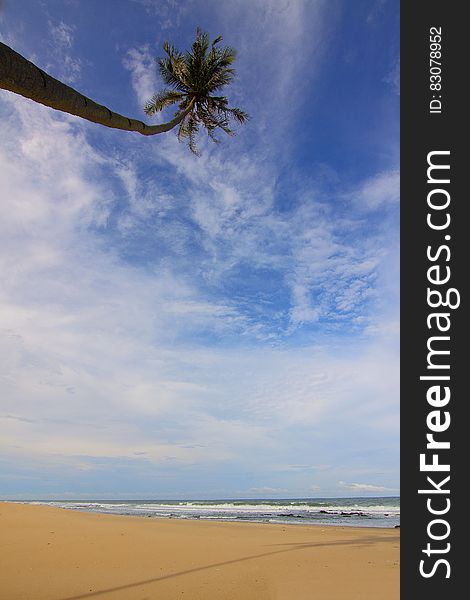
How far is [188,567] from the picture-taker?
906 cm

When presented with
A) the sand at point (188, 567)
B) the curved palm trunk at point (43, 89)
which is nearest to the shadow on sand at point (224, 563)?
the sand at point (188, 567)

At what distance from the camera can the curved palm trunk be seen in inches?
157

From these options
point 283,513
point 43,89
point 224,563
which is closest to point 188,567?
point 224,563

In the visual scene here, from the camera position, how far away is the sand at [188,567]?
7.14m

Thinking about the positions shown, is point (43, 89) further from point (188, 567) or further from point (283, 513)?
point (283, 513)

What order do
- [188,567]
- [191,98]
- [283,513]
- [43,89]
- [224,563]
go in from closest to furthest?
[43,89] < [188,567] < [224,563] < [191,98] < [283,513]

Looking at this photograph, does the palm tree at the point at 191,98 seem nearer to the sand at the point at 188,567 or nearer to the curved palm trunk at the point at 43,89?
the curved palm trunk at the point at 43,89

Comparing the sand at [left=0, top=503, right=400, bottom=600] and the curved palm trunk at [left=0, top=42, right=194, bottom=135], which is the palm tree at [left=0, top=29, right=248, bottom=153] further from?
the sand at [left=0, top=503, right=400, bottom=600]

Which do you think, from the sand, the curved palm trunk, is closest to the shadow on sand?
the sand

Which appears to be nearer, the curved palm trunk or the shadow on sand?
the curved palm trunk

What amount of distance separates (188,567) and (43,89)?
30.3 ft

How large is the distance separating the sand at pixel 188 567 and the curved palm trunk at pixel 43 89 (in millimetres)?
7312

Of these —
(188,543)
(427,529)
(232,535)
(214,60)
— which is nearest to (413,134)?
(427,529)

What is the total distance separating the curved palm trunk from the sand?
7312mm
